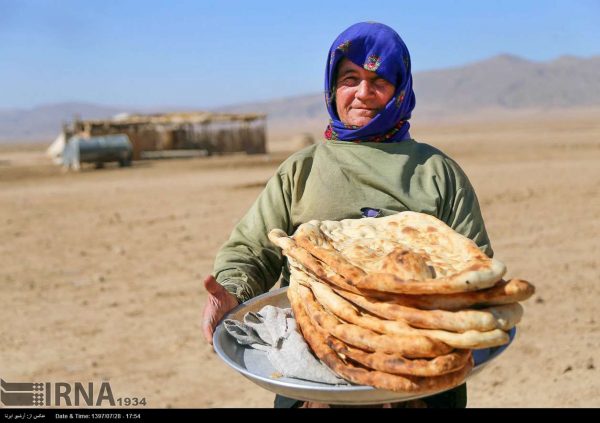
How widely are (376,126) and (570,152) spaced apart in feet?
73.6

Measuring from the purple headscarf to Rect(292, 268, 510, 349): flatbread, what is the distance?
0.66 meters

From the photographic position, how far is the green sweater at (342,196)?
2.11m

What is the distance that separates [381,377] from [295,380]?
22cm

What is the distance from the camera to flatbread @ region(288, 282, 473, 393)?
149 centimetres

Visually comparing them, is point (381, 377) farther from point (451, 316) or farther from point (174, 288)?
point (174, 288)

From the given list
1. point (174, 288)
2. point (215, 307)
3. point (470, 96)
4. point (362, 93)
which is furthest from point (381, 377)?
point (470, 96)

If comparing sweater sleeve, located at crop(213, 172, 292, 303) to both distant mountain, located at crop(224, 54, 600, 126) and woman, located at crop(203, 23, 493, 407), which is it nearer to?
woman, located at crop(203, 23, 493, 407)

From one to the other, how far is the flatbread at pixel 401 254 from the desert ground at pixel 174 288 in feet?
10.0

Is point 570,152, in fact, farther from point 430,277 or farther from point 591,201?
point 430,277

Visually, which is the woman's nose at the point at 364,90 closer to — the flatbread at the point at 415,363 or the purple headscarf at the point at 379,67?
Answer: the purple headscarf at the point at 379,67

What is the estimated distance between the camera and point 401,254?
1.67 metres

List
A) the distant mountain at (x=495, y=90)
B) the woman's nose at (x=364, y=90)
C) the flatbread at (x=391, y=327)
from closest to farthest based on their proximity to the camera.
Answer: the flatbread at (x=391, y=327) < the woman's nose at (x=364, y=90) < the distant mountain at (x=495, y=90)

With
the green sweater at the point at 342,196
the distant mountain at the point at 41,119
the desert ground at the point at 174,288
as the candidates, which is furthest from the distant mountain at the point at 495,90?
the green sweater at the point at 342,196

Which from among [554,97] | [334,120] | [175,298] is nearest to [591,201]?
[175,298]
